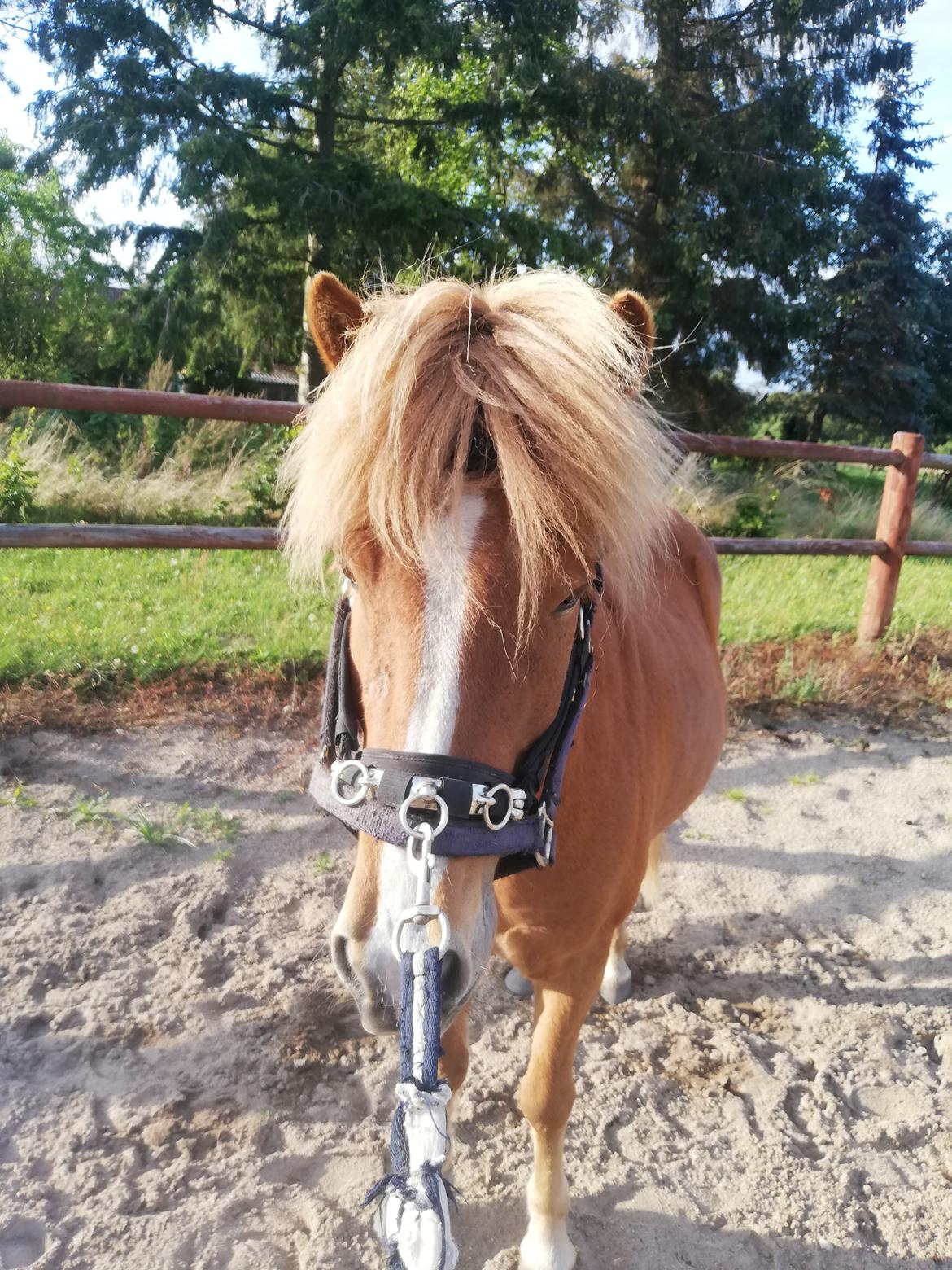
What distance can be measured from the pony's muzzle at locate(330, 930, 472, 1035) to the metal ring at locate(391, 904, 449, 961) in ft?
0.10

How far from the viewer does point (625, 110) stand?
13.1m

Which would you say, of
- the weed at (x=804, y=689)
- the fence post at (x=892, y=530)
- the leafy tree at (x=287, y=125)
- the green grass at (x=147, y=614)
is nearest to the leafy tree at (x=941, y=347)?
the leafy tree at (x=287, y=125)

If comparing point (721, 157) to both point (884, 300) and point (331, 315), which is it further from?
point (331, 315)

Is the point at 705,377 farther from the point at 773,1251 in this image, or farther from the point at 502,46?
the point at 773,1251

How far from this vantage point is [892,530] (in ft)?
17.1

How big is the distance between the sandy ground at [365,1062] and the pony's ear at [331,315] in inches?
73.8

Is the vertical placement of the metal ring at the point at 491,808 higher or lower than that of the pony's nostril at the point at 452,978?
higher

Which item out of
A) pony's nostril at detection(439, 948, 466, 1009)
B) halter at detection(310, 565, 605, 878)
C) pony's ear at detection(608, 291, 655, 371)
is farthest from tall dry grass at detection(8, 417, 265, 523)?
pony's nostril at detection(439, 948, 466, 1009)

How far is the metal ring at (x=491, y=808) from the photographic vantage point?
107 cm

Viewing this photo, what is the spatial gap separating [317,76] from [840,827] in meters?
13.4

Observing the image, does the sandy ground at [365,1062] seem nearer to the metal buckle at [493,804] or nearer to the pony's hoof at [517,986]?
the pony's hoof at [517,986]

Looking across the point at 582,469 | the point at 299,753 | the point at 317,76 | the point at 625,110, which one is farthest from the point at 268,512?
the point at 625,110

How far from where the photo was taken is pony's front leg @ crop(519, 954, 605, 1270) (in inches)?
67.2

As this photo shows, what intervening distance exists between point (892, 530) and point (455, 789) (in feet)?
17.0
